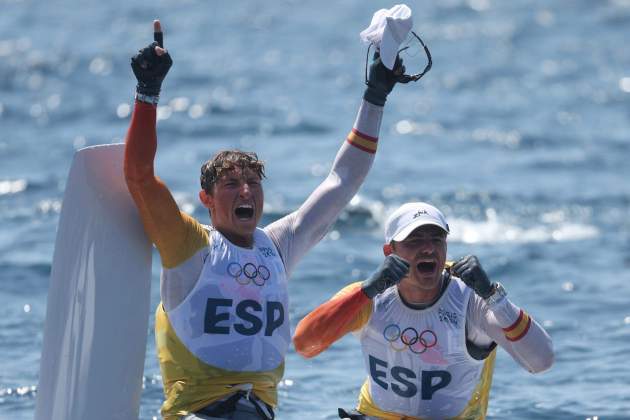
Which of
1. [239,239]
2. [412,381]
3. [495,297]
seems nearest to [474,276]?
[495,297]

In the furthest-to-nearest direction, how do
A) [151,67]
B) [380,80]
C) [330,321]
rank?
[380,80] < [330,321] < [151,67]

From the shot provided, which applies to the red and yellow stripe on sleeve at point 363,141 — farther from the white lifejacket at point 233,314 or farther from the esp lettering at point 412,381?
the esp lettering at point 412,381

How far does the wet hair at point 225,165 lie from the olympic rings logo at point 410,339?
1.03 metres

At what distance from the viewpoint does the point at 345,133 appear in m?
18.5

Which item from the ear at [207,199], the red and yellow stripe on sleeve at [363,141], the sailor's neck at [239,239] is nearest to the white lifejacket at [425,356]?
the sailor's neck at [239,239]

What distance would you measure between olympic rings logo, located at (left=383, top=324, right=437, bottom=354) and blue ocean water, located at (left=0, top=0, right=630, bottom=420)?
7.89 feet

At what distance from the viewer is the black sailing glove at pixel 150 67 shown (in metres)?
6.11

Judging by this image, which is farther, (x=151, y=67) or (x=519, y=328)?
(x=519, y=328)

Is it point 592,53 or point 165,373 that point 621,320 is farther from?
point 592,53

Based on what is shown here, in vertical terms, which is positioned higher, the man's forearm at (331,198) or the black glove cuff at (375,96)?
the black glove cuff at (375,96)

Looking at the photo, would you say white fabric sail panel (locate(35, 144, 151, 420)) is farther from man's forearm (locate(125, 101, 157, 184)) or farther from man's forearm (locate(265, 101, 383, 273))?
man's forearm (locate(265, 101, 383, 273))

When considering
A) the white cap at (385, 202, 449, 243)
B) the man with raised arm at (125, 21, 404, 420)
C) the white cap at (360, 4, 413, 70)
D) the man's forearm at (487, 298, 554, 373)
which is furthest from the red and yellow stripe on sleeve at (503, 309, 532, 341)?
the white cap at (360, 4, 413, 70)

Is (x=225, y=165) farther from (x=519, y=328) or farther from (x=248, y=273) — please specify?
(x=519, y=328)

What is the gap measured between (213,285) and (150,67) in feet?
3.54
